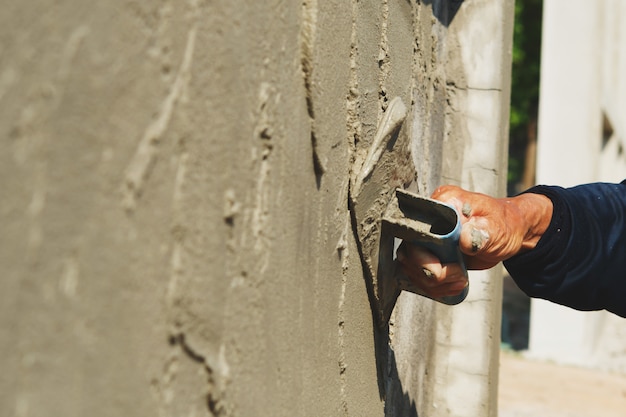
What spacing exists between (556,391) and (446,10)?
136 inches

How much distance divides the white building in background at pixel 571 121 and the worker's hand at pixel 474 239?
489cm

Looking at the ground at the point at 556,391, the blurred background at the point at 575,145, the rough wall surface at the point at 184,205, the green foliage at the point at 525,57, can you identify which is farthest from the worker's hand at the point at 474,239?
the green foliage at the point at 525,57

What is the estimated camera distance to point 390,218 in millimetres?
1816

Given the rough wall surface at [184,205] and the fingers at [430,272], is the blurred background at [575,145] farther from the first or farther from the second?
Answer: the rough wall surface at [184,205]

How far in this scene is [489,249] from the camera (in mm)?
1901

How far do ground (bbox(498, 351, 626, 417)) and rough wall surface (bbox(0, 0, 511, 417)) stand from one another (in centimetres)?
358

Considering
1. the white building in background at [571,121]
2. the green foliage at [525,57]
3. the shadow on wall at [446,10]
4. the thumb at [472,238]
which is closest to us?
the thumb at [472,238]

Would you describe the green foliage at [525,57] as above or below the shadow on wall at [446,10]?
below

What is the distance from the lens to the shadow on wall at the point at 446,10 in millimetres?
2734

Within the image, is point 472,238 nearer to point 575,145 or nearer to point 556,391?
point 556,391

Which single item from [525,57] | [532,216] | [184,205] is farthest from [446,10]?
[525,57]

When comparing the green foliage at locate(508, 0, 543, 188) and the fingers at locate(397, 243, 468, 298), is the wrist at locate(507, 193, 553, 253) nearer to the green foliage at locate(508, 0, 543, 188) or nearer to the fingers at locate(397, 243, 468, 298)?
the fingers at locate(397, 243, 468, 298)

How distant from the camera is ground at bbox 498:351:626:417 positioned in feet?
16.4

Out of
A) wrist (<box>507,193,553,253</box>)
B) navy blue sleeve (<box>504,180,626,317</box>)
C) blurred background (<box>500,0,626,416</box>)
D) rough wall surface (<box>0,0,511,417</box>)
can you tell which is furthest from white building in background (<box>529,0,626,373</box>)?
rough wall surface (<box>0,0,511,417</box>)
